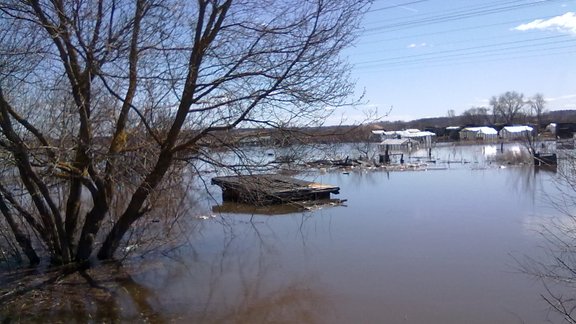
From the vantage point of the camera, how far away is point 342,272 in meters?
12.3

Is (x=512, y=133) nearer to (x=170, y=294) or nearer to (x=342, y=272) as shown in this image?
(x=342, y=272)

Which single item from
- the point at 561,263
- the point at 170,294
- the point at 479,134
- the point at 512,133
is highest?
the point at 479,134

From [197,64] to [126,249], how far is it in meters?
4.82

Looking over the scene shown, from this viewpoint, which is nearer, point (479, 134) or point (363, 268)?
point (363, 268)

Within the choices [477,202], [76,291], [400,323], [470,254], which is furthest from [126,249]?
[477,202]

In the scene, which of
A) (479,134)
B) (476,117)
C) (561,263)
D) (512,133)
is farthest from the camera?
(476,117)

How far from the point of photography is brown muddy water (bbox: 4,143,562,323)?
959 cm

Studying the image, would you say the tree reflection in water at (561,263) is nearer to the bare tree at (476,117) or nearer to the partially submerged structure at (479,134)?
the partially submerged structure at (479,134)

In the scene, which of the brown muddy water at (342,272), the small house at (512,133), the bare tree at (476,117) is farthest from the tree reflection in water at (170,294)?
the bare tree at (476,117)

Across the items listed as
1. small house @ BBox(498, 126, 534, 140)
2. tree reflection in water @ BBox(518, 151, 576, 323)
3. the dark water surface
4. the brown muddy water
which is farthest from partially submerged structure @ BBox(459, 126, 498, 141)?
tree reflection in water @ BBox(518, 151, 576, 323)

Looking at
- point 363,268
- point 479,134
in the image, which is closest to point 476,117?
point 479,134

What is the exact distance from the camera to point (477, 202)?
2403 centimetres

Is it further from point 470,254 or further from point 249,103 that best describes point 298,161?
point 470,254

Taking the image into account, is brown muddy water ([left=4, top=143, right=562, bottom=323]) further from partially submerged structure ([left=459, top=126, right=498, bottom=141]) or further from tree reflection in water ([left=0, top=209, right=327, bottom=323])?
partially submerged structure ([left=459, top=126, right=498, bottom=141])
